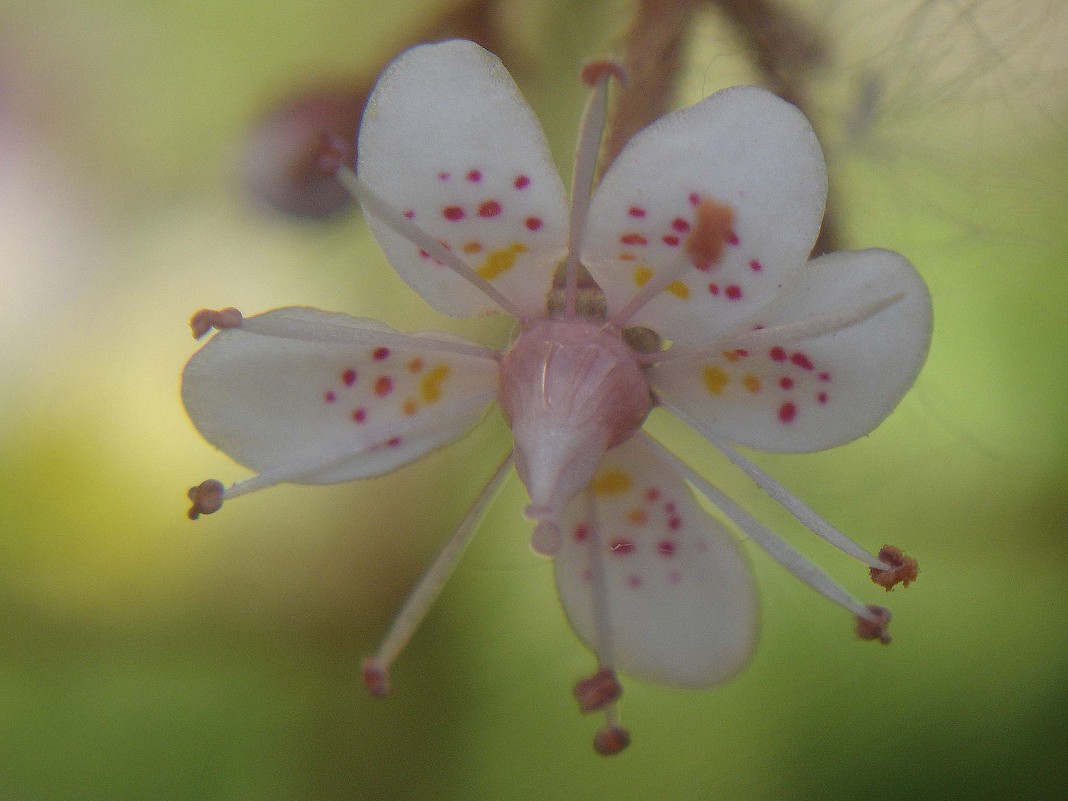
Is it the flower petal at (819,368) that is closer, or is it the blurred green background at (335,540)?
the flower petal at (819,368)

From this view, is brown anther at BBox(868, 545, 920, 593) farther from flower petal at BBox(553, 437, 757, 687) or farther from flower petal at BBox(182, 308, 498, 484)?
flower petal at BBox(182, 308, 498, 484)

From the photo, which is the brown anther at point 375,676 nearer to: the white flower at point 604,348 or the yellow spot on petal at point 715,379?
the white flower at point 604,348

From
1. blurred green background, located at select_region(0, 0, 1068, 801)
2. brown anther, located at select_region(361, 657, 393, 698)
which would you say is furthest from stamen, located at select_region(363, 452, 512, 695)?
blurred green background, located at select_region(0, 0, 1068, 801)

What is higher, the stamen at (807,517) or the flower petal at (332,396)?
the flower petal at (332,396)

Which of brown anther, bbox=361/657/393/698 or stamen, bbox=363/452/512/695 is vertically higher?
stamen, bbox=363/452/512/695

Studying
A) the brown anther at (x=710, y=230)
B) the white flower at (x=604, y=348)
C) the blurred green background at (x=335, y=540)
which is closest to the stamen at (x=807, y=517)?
the white flower at (x=604, y=348)

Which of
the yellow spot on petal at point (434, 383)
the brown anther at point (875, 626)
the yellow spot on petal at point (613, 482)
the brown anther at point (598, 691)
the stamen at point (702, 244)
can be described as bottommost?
the brown anther at point (598, 691)
